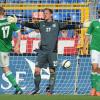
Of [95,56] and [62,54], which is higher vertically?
[95,56]

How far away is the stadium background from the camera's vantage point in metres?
12.3

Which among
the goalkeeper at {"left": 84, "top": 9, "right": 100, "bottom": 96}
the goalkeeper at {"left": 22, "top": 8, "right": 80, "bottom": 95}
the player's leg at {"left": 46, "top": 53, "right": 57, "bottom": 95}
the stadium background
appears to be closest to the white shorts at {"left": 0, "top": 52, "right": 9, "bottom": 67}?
the goalkeeper at {"left": 22, "top": 8, "right": 80, "bottom": 95}

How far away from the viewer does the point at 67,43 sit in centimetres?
1349

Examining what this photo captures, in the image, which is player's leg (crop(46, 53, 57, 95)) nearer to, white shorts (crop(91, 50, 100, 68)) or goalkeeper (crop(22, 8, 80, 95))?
goalkeeper (crop(22, 8, 80, 95))

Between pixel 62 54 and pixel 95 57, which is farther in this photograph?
pixel 62 54

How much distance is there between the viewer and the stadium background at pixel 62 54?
40.3 feet

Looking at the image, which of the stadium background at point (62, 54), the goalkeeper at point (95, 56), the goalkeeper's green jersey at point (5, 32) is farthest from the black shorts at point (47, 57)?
the stadium background at point (62, 54)

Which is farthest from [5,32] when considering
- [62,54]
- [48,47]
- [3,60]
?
[62,54]

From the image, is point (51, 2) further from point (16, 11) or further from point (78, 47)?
point (78, 47)

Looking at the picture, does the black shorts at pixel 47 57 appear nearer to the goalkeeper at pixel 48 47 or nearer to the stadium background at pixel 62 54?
the goalkeeper at pixel 48 47

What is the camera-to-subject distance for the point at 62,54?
40.3 feet

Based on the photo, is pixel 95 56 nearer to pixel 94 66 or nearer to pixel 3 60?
pixel 94 66

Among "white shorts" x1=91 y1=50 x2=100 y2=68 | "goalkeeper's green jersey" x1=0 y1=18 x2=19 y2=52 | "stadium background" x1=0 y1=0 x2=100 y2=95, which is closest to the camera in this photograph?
"white shorts" x1=91 y1=50 x2=100 y2=68

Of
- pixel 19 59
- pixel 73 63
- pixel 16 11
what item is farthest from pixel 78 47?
pixel 16 11
